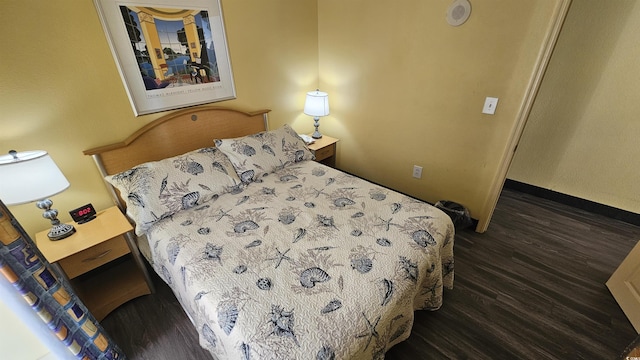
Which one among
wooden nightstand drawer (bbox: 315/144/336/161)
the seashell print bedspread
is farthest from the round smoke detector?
wooden nightstand drawer (bbox: 315/144/336/161)

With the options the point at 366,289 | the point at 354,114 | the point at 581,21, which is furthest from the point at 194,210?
the point at 581,21

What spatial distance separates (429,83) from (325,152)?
45.9 inches

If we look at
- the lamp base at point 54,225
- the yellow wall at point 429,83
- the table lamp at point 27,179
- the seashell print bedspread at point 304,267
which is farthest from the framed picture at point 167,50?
the yellow wall at point 429,83

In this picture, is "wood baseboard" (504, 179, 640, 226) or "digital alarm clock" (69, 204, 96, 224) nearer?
"digital alarm clock" (69, 204, 96, 224)

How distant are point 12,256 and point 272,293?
37.7 inches

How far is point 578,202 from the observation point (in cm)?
250

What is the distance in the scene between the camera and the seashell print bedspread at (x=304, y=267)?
885 mm

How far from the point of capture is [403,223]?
1.38m

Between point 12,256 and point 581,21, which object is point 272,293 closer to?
point 12,256

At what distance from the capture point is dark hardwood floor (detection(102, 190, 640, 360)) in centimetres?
135

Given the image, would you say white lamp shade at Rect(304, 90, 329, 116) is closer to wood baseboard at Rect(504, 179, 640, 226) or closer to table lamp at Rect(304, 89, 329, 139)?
table lamp at Rect(304, 89, 329, 139)

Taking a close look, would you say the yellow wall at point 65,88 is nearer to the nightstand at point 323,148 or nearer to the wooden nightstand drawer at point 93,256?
the wooden nightstand drawer at point 93,256

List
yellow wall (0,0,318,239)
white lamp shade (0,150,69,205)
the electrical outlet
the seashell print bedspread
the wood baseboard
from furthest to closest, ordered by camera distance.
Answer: the electrical outlet < the wood baseboard < yellow wall (0,0,318,239) < white lamp shade (0,150,69,205) < the seashell print bedspread

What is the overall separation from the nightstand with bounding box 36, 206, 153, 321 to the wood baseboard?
3641 millimetres
